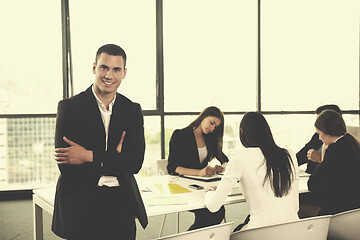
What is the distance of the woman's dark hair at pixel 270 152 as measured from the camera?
7.69 ft

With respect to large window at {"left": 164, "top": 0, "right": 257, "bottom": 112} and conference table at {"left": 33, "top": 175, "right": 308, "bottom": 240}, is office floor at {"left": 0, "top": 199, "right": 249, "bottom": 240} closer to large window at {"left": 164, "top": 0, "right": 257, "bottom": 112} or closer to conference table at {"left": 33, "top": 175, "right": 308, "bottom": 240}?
conference table at {"left": 33, "top": 175, "right": 308, "bottom": 240}

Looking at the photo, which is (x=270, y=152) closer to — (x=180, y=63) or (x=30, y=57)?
(x=180, y=63)

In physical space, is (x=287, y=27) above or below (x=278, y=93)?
above

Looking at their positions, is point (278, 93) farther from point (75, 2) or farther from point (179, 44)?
point (75, 2)

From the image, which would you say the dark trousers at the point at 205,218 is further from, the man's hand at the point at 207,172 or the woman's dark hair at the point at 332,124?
the woman's dark hair at the point at 332,124

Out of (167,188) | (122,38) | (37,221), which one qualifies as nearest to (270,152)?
(167,188)

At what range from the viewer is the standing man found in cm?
178

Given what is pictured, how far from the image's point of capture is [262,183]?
7.66 feet

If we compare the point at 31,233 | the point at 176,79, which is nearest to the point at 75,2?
the point at 176,79

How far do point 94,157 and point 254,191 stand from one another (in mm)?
1019

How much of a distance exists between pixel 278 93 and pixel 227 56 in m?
1.02

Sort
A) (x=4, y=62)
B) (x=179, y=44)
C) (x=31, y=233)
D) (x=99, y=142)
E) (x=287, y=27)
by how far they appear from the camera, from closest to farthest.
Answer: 1. (x=99, y=142)
2. (x=31, y=233)
3. (x=4, y=62)
4. (x=179, y=44)
5. (x=287, y=27)

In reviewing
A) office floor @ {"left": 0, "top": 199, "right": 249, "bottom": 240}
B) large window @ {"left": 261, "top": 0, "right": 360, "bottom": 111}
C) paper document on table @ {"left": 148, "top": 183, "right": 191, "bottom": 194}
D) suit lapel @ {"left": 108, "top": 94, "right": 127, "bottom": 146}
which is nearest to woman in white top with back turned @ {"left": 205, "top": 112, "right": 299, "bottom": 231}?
paper document on table @ {"left": 148, "top": 183, "right": 191, "bottom": 194}

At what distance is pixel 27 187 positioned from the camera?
551cm
